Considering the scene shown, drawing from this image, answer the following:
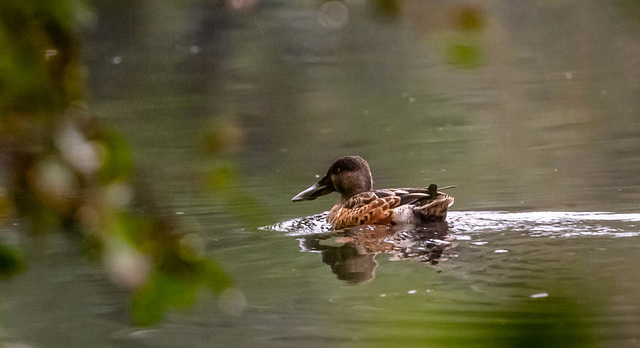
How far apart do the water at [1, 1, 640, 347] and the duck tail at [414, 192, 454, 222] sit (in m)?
0.16

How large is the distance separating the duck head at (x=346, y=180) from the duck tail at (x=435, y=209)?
126cm

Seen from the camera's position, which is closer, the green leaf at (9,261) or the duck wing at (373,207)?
the green leaf at (9,261)

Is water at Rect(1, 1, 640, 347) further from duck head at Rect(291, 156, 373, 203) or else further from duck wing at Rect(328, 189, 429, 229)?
duck head at Rect(291, 156, 373, 203)

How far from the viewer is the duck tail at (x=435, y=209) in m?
7.68

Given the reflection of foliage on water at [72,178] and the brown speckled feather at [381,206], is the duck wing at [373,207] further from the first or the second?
the reflection of foliage on water at [72,178]

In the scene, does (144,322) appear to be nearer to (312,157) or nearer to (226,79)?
(312,157)

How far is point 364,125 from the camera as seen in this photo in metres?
14.6

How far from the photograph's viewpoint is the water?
170 cm

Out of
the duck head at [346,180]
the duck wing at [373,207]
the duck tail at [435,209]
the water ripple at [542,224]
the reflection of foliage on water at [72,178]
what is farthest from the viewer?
the duck head at [346,180]

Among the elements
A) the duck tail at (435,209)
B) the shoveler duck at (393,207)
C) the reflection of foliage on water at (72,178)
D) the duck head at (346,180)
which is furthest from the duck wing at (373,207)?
the reflection of foliage on water at (72,178)

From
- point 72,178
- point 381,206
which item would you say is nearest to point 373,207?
point 381,206

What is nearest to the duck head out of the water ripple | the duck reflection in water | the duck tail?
the water ripple

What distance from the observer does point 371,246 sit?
725cm

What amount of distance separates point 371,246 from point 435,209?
0.73 meters
